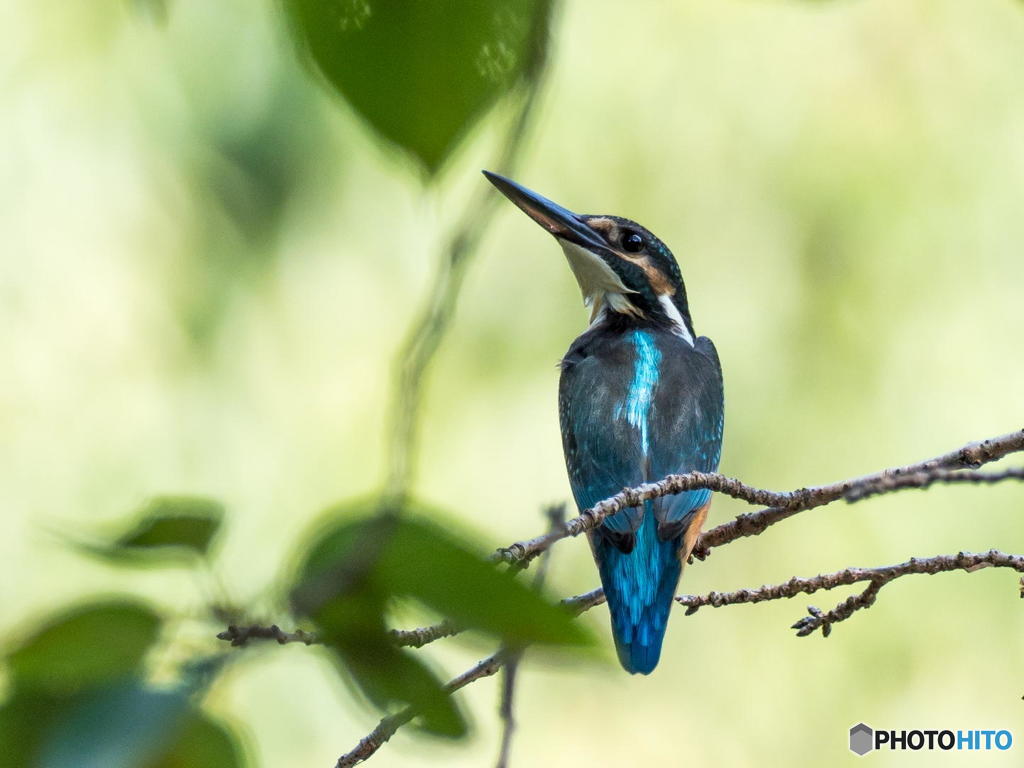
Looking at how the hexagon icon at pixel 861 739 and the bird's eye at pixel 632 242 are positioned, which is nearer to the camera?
the bird's eye at pixel 632 242

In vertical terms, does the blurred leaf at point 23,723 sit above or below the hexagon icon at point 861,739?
below

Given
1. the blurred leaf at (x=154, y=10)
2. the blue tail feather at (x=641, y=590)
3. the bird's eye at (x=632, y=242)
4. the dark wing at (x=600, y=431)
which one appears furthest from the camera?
the bird's eye at (x=632, y=242)

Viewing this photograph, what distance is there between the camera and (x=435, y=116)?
692 mm

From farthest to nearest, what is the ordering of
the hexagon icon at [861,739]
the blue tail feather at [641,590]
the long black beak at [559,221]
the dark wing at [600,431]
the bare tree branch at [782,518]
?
the hexagon icon at [861,739] < the long black beak at [559,221] < the dark wing at [600,431] < the blue tail feather at [641,590] < the bare tree branch at [782,518]

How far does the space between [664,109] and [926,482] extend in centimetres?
537

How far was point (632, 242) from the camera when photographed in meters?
3.81

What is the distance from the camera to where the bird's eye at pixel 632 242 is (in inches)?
150

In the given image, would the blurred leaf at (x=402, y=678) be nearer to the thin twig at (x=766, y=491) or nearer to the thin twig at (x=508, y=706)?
the thin twig at (x=508, y=706)

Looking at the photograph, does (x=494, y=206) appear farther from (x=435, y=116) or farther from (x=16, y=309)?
(x=16, y=309)

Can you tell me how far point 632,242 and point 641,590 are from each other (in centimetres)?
147

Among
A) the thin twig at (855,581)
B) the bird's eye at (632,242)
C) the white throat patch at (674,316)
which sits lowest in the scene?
the thin twig at (855,581)

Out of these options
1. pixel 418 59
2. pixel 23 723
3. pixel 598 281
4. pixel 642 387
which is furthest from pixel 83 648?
pixel 598 281

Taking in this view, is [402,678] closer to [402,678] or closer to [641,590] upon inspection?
[402,678]

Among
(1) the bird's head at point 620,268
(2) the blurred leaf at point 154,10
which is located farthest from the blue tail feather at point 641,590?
(2) the blurred leaf at point 154,10
